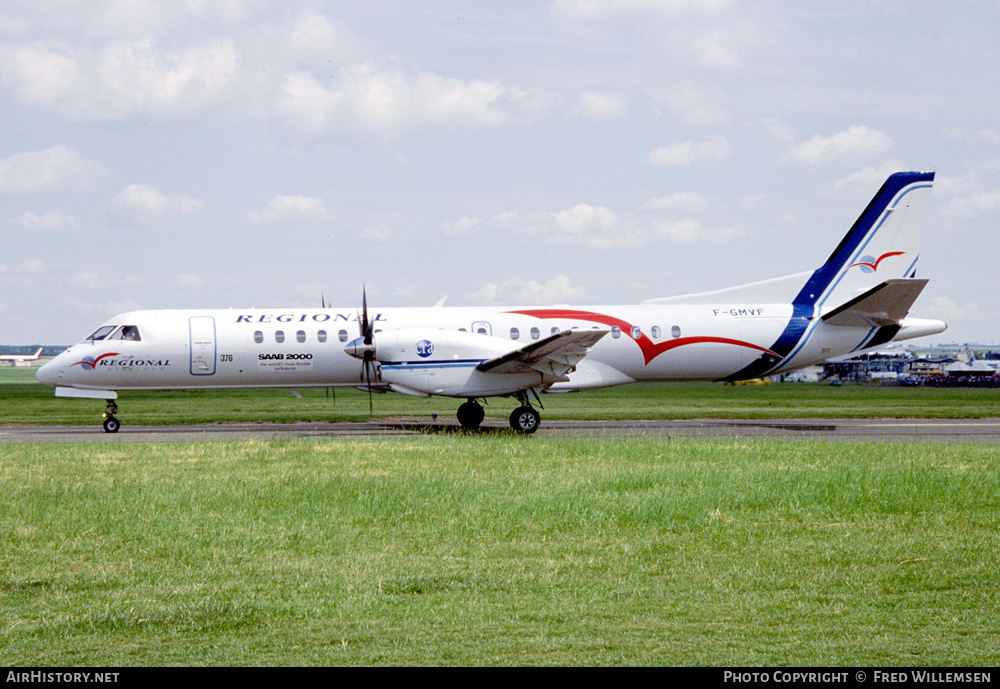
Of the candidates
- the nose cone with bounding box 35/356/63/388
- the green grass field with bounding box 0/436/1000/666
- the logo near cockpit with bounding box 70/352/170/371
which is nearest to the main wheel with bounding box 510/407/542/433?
the green grass field with bounding box 0/436/1000/666

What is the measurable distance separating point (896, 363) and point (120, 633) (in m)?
126

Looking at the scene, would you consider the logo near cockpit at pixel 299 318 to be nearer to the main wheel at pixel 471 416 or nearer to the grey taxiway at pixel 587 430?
the grey taxiway at pixel 587 430

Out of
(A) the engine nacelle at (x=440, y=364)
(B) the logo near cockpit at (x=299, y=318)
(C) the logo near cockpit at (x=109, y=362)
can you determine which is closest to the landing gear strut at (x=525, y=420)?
(A) the engine nacelle at (x=440, y=364)

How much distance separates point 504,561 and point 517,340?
17.8 m

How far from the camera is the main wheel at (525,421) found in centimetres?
2592

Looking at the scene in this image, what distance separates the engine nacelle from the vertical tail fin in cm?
1025

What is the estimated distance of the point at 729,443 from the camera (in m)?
20.8

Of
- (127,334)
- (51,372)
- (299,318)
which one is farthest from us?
(299,318)

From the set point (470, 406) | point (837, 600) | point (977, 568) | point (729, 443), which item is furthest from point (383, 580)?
point (470, 406)

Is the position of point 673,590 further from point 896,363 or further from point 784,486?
point 896,363

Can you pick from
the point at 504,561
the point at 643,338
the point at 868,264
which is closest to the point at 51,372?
the point at 643,338

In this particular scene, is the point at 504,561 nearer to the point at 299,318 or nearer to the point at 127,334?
the point at 299,318

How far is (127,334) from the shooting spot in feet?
89.5

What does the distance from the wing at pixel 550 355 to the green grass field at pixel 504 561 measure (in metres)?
6.31
